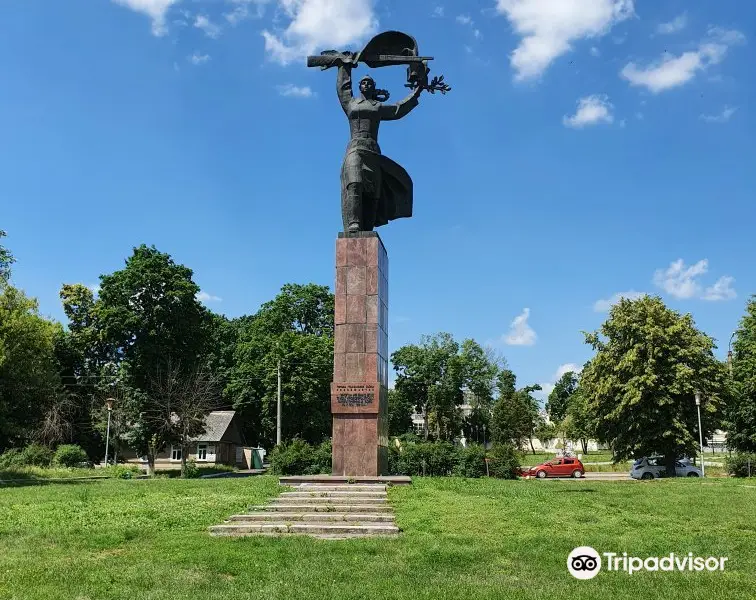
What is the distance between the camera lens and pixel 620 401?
1358 inches

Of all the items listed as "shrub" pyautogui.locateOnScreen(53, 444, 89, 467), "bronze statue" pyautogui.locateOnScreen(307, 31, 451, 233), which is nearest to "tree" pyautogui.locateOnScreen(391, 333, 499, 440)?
"shrub" pyautogui.locateOnScreen(53, 444, 89, 467)

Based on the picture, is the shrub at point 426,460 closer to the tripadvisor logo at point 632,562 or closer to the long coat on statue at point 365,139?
the long coat on statue at point 365,139

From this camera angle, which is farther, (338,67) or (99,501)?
(338,67)

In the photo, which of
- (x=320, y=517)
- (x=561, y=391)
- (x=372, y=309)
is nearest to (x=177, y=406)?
(x=372, y=309)

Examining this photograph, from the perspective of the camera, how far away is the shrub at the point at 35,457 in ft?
110

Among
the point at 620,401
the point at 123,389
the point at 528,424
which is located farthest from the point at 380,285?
the point at 528,424

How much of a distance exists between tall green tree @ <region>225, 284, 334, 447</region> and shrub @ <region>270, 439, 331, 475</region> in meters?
22.5

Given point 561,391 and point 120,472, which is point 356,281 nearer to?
point 120,472

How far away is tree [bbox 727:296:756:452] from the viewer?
120ft

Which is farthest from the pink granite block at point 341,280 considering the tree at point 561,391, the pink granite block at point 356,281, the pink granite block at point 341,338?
the tree at point 561,391

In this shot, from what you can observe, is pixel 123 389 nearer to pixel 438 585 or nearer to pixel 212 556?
pixel 212 556

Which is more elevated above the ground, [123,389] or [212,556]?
[123,389]

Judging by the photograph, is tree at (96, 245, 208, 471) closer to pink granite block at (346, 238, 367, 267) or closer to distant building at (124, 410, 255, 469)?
distant building at (124, 410, 255, 469)

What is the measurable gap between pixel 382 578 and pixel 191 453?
48114mm
